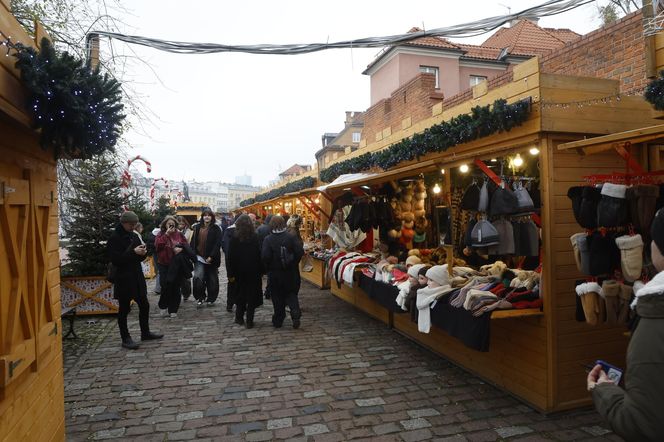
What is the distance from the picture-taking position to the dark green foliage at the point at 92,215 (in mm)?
8281

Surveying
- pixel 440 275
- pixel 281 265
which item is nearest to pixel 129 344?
pixel 281 265

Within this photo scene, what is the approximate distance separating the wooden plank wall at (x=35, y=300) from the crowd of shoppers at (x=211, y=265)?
2.55m

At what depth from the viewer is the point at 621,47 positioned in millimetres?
5816

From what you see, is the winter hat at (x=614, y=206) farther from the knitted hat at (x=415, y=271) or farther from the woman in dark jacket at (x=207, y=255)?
the woman in dark jacket at (x=207, y=255)

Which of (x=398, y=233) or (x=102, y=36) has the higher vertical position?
(x=102, y=36)

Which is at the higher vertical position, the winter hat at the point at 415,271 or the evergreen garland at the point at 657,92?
the evergreen garland at the point at 657,92

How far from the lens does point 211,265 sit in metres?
8.91

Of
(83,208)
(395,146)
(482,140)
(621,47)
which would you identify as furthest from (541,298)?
(83,208)

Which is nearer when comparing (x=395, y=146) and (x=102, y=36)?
(x=102, y=36)

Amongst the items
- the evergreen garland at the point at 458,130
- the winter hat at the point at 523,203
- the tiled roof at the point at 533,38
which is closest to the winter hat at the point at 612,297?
the winter hat at the point at 523,203

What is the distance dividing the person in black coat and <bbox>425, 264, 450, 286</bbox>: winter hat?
9.41ft

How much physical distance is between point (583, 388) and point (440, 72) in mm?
21243

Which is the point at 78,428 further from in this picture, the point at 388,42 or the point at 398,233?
the point at 388,42

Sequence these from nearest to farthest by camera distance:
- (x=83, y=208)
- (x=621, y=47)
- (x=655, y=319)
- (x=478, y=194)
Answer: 1. (x=655, y=319)
2. (x=478, y=194)
3. (x=621, y=47)
4. (x=83, y=208)
